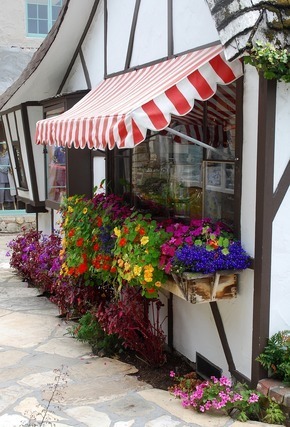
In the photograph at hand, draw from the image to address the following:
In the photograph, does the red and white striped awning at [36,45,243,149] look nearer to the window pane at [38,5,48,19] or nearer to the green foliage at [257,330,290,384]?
the green foliage at [257,330,290,384]

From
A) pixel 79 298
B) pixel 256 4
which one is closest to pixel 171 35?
pixel 256 4

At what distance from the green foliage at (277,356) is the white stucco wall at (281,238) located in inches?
2.9

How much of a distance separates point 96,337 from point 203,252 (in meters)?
2.08

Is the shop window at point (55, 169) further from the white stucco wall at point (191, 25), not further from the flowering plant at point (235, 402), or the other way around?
the flowering plant at point (235, 402)

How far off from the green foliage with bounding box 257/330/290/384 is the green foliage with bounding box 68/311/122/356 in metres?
1.87

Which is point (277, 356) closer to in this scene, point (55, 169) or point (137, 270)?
point (137, 270)

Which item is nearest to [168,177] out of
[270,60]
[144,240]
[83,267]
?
[83,267]

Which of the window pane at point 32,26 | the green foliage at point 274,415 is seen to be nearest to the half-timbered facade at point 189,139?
the green foliage at point 274,415

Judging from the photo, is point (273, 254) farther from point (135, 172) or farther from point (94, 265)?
point (135, 172)

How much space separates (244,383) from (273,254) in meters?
1.00

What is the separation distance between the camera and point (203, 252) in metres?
3.96

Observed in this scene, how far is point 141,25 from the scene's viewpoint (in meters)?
5.62

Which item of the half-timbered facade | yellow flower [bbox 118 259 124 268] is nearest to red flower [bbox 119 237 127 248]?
yellow flower [bbox 118 259 124 268]

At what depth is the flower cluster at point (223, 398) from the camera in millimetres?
3820
